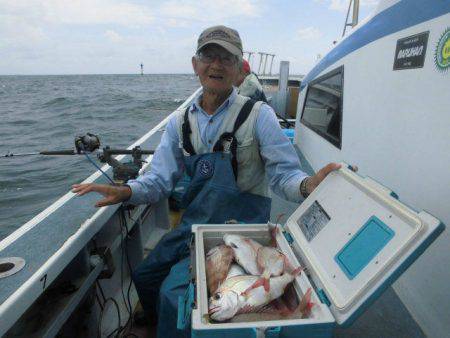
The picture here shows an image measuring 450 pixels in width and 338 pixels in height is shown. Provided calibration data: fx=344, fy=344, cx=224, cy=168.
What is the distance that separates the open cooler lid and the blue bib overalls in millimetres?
374

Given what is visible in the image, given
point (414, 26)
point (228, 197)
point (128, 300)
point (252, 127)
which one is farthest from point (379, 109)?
point (128, 300)

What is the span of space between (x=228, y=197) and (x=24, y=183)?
7.86 meters

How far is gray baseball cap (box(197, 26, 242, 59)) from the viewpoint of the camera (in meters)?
2.02

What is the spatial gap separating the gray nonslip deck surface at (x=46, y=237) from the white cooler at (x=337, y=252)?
729 millimetres

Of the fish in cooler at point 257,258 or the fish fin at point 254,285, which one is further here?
the fish in cooler at point 257,258

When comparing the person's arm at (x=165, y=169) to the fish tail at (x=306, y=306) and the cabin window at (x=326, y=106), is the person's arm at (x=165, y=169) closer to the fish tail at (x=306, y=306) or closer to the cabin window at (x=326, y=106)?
the fish tail at (x=306, y=306)

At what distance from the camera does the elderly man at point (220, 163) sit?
2.00 m

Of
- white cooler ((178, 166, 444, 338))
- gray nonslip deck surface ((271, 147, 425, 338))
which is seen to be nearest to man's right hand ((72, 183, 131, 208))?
white cooler ((178, 166, 444, 338))

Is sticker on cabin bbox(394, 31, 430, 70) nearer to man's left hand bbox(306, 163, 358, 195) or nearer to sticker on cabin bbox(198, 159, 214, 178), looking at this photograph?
man's left hand bbox(306, 163, 358, 195)

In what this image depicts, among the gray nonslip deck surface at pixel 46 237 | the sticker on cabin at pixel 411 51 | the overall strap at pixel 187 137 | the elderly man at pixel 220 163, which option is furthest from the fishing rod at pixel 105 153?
the sticker on cabin at pixel 411 51

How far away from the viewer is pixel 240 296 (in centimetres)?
132

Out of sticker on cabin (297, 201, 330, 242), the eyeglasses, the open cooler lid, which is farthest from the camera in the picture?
the eyeglasses

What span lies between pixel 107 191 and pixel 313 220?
1172 mm

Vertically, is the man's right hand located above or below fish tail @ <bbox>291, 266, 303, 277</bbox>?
above
